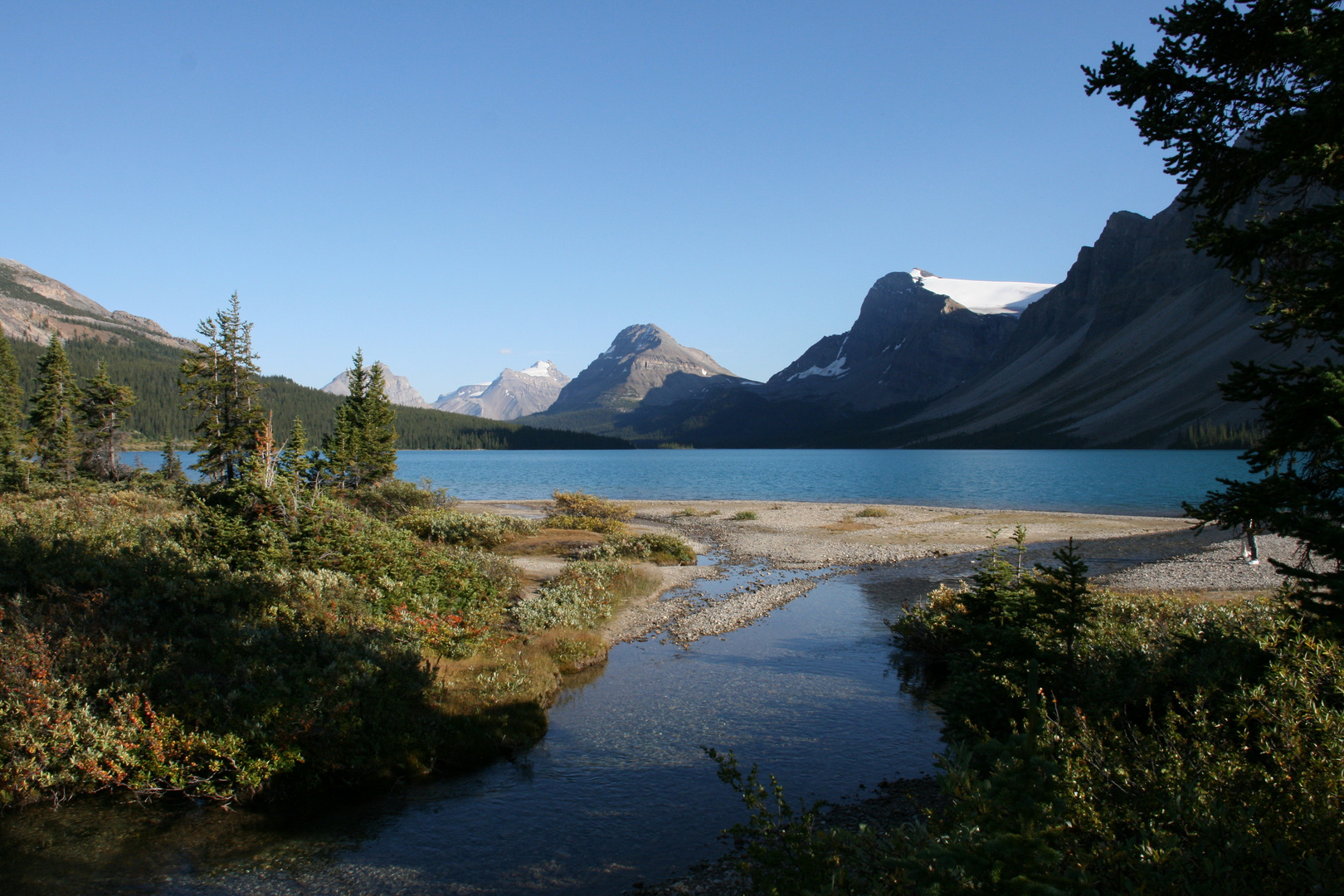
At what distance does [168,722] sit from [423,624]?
19.3 ft

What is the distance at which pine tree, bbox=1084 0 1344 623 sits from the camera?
655 cm

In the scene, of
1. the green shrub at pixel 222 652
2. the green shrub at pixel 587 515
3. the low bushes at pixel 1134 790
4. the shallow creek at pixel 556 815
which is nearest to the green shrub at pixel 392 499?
the green shrub at pixel 587 515

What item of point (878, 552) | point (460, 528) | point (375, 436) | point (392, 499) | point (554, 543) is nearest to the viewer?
point (460, 528)

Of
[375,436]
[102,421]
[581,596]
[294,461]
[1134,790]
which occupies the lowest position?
[581,596]

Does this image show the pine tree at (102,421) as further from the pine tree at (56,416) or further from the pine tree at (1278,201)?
the pine tree at (1278,201)

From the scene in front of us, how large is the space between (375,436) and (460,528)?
1950 cm

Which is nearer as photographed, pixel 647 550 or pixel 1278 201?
pixel 1278 201

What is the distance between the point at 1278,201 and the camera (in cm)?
747

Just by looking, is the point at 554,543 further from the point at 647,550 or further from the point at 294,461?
the point at 294,461

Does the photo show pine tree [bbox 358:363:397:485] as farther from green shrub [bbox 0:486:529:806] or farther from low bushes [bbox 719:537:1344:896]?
low bushes [bbox 719:537:1344:896]

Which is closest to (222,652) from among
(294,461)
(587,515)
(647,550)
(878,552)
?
(294,461)

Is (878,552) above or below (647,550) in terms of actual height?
below

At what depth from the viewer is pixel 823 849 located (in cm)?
636

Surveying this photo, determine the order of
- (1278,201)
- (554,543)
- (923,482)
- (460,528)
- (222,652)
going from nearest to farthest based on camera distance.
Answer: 1. (1278,201)
2. (222,652)
3. (460,528)
4. (554,543)
5. (923,482)
